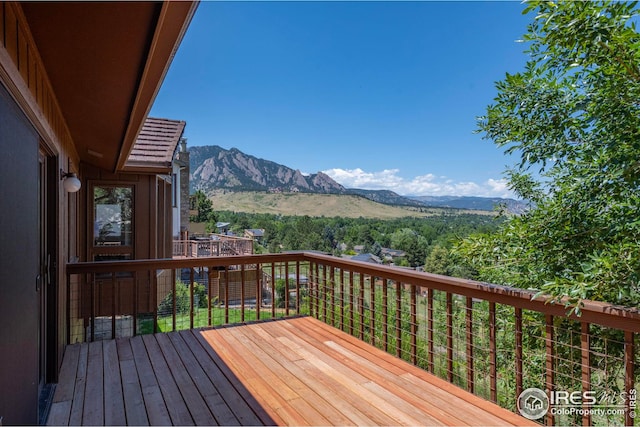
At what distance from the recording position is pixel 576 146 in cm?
302

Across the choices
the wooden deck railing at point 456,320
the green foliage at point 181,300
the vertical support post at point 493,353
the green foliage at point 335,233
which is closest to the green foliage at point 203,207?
the green foliage at point 335,233

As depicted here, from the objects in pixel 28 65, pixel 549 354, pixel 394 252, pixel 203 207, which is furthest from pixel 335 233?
pixel 28 65

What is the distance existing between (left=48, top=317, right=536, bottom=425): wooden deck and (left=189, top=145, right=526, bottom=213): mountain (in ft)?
117

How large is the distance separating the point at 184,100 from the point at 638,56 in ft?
173

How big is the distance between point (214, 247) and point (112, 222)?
4.67m

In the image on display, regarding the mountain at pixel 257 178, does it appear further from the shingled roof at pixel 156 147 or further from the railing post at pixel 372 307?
the railing post at pixel 372 307

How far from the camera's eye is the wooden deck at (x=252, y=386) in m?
2.32

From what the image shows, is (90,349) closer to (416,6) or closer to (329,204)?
(416,6)

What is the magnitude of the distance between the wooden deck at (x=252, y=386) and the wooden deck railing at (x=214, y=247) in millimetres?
6912

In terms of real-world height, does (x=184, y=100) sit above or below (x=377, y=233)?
above

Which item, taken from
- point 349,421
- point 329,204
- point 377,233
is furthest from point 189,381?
point 329,204

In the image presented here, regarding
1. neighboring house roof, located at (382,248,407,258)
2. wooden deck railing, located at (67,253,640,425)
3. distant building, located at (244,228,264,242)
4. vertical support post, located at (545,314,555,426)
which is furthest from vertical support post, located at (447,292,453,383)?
neighboring house roof, located at (382,248,407,258)

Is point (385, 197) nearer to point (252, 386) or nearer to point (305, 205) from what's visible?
point (305, 205)

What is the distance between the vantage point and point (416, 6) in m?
14.9
